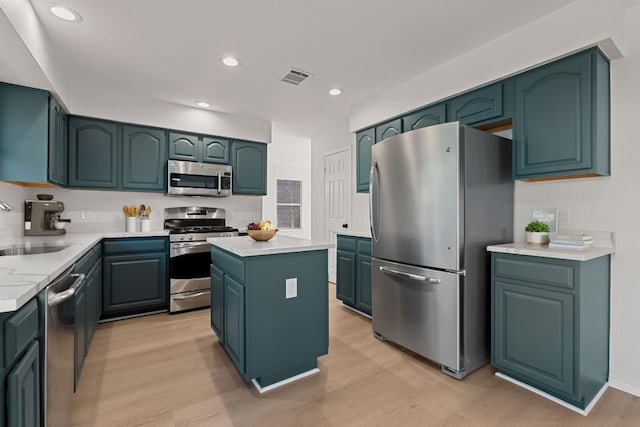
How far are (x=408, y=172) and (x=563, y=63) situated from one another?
4.00 feet

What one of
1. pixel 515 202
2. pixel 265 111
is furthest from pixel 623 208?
pixel 265 111

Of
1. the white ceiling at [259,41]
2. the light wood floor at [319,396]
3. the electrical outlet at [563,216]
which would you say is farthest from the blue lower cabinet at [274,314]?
the electrical outlet at [563,216]

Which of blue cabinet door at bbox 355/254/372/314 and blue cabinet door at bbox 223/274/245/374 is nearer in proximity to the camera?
blue cabinet door at bbox 223/274/245/374

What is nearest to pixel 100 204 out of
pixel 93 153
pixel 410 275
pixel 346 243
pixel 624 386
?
pixel 93 153

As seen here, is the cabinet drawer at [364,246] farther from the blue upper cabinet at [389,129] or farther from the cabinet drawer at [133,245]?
the cabinet drawer at [133,245]

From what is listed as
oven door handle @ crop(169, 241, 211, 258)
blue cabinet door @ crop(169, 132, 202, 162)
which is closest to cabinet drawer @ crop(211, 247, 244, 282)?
oven door handle @ crop(169, 241, 211, 258)

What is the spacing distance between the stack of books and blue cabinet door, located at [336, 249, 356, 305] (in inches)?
74.8

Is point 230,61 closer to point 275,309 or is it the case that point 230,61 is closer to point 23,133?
point 23,133

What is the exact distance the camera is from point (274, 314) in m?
2.11

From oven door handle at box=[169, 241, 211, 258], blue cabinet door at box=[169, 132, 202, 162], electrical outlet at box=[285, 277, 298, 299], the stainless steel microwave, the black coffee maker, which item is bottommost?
electrical outlet at box=[285, 277, 298, 299]

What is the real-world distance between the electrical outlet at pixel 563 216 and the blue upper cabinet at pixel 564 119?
0.31 metres

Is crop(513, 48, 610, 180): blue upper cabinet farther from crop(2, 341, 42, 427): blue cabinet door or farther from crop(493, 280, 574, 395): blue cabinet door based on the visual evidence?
crop(2, 341, 42, 427): blue cabinet door

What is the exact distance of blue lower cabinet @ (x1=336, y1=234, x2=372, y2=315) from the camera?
134 inches

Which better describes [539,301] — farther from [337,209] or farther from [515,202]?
[337,209]
